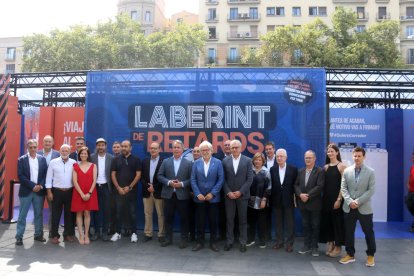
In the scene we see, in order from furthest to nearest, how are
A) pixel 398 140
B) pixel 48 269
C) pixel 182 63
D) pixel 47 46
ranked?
1. pixel 182 63
2. pixel 47 46
3. pixel 398 140
4. pixel 48 269

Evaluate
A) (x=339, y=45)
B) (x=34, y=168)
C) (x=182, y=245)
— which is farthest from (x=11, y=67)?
(x=182, y=245)

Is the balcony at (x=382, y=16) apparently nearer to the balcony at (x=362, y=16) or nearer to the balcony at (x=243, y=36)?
the balcony at (x=362, y=16)

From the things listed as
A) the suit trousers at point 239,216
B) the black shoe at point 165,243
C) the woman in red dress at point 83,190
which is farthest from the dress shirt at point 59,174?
the suit trousers at point 239,216

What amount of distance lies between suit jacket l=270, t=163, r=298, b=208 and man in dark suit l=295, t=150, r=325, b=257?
96 millimetres

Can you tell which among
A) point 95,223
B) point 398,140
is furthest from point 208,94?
point 398,140

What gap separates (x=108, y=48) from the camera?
78.2 feet

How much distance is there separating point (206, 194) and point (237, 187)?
1.54 feet

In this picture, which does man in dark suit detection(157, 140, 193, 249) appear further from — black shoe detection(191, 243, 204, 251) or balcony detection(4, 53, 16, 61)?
balcony detection(4, 53, 16, 61)

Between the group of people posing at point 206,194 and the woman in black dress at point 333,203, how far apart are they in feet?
0.05

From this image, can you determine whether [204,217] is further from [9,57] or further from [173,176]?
[9,57]

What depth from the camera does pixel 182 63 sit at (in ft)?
86.0

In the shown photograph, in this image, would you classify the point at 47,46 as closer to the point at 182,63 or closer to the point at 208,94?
the point at 182,63

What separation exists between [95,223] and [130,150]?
1.41 metres

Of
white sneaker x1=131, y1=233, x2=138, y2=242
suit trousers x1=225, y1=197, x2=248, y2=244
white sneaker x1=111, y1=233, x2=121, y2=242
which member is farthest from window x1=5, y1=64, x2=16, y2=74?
suit trousers x1=225, y1=197, x2=248, y2=244
